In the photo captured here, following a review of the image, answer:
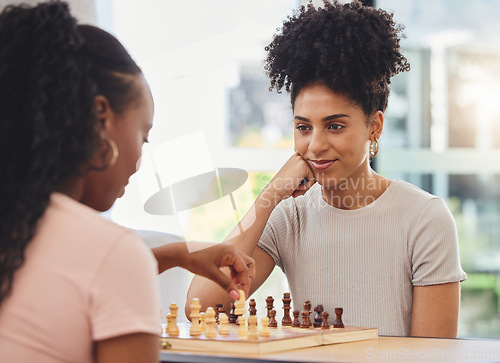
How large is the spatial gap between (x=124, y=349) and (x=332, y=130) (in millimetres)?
989

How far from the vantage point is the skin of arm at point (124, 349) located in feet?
2.50

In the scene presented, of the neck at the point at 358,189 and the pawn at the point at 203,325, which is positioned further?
the neck at the point at 358,189

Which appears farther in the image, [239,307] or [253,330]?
[239,307]

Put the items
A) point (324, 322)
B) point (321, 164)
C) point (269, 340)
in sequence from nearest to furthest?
1. point (269, 340)
2. point (324, 322)
3. point (321, 164)

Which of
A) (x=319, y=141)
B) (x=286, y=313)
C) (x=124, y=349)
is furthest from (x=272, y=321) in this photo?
(x=124, y=349)

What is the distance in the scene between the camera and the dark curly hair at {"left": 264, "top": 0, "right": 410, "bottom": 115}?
161 cm

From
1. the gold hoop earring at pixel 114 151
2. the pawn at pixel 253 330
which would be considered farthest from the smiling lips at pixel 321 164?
the gold hoop earring at pixel 114 151

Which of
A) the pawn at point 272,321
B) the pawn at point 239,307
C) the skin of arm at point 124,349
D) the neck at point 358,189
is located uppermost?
the neck at point 358,189

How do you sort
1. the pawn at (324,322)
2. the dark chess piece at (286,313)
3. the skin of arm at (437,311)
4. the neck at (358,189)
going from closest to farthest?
the pawn at (324,322) → the dark chess piece at (286,313) → the skin of arm at (437,311) → the neck at (358,189)

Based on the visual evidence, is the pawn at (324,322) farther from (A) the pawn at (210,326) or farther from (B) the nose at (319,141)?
(B) the nose at (319,141)

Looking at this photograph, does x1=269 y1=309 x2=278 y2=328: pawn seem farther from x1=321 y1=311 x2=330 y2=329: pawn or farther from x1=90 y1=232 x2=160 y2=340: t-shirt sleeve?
x1=90 y1=232 x2=160 y2=340: t-shirt sleeve

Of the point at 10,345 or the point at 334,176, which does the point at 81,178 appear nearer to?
the point at 10,345

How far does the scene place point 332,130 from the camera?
5.31ft

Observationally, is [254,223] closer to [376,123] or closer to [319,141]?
[319,141]
